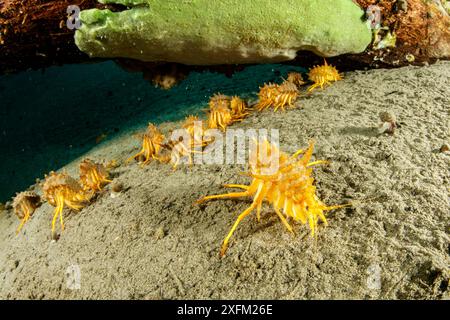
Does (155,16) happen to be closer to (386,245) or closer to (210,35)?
(210,35)

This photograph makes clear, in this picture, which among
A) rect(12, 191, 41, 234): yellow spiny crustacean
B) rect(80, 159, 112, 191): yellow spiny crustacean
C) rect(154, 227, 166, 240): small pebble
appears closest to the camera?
rect(154, 227, 166, 240): small pebble

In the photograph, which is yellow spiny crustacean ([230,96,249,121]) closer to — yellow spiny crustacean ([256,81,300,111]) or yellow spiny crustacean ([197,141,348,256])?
yellow spiny crustacean ([256,81,300,111])

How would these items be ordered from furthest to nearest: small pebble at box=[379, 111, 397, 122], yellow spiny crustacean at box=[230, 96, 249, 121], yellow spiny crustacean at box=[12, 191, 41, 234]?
yellow spiny crustacean at box=[230, 96, 249, 121]
yellow spiny crustacean at box=[12, 191, 41, 234]
small pebble at box=[379, 111, 397, 122]

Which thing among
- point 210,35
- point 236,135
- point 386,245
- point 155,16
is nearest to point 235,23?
point 210,35

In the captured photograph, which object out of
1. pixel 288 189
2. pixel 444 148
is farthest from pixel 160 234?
pixel 444 148

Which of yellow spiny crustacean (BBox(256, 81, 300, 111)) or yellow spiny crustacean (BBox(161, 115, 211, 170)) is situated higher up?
yellow spiny crustacean (BBox(256, 81, 300, 111))

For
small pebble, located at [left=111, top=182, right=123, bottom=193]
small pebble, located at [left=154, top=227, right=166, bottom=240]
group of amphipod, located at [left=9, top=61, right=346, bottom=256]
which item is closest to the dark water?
group of amphipod, located at [left=9, top=61, right=346, bottom=256]

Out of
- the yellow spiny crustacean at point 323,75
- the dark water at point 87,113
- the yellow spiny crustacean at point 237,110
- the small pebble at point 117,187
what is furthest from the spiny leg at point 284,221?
the dark water at point 87,113
